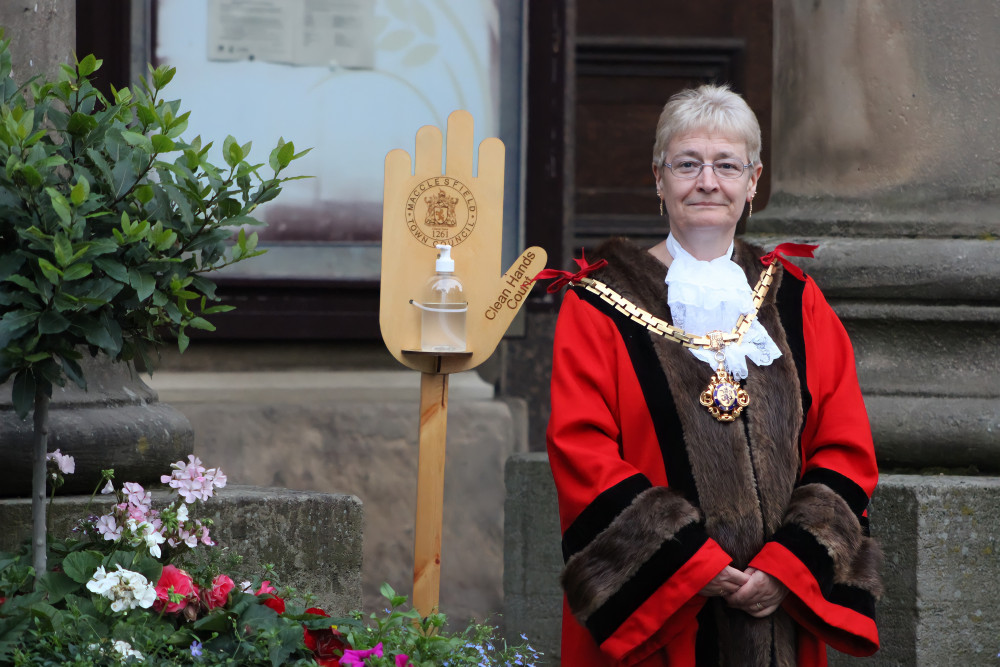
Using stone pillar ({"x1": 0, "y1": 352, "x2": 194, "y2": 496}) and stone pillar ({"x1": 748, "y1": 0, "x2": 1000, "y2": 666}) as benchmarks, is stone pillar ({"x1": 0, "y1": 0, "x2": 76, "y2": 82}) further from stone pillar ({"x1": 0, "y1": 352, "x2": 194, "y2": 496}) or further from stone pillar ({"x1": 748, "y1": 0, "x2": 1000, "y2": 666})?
stone pillar ({"x1": 748, "y1": 0, "x2": 1000, "y2": 666})

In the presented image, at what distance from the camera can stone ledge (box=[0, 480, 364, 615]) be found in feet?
10.5

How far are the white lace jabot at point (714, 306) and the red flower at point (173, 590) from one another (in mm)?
1137

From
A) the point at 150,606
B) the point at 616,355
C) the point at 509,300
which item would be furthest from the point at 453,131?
the point at 150,606

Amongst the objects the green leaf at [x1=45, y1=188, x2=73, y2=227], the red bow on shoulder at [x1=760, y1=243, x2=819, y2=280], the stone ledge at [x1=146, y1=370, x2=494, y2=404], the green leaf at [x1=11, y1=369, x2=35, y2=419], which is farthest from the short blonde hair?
the stone ledge at [x1=146, y1=370, x2=494, y2=404]

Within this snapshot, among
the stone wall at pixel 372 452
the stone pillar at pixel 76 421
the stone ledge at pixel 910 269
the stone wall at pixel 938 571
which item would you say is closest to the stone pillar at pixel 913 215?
the stone ledge at pixel 910 269

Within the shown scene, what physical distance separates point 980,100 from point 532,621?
2.03 m

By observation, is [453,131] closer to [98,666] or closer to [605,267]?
[605,267]

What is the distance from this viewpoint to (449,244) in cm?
322

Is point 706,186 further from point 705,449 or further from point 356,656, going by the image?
point 356,656

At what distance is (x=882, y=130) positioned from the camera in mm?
3859

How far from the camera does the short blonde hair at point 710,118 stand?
2.79 metres

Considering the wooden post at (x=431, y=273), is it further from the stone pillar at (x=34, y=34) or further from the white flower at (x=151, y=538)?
the stone pillar at (x=34, y=34)

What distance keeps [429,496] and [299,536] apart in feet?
1.13

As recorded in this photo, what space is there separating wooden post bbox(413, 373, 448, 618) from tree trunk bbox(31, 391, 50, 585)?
35.3 inches
